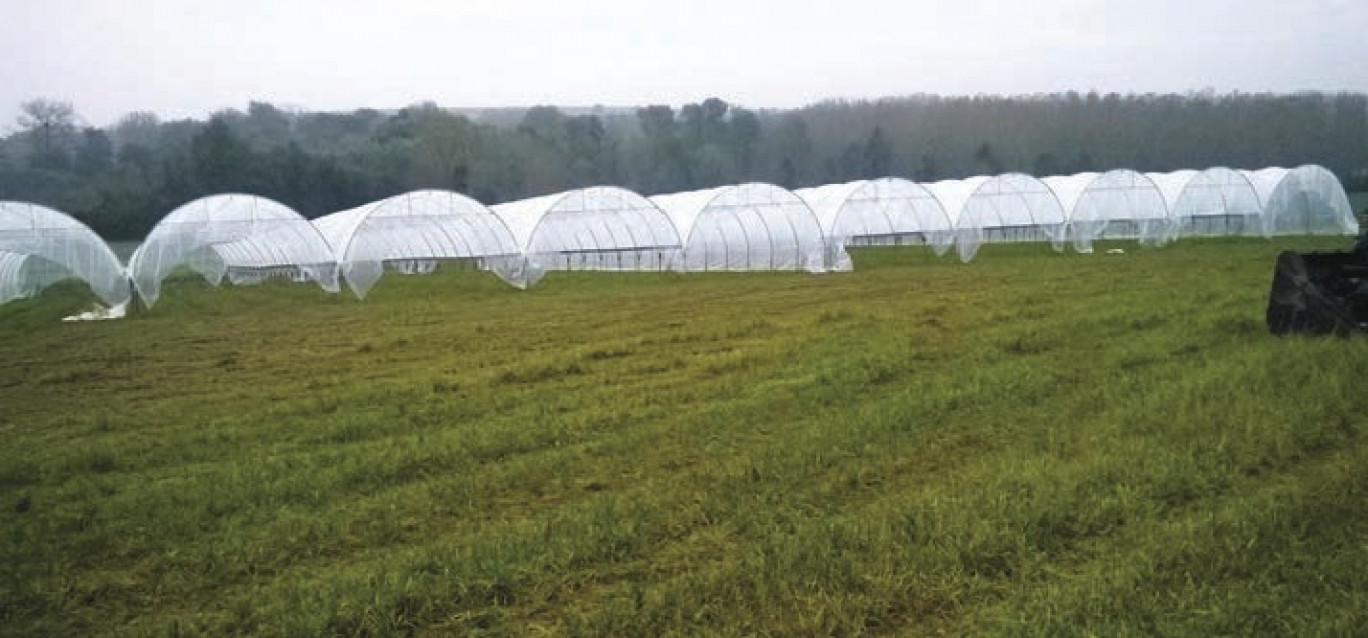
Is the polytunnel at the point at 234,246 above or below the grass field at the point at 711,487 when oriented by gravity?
above

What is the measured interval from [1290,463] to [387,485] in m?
6.15

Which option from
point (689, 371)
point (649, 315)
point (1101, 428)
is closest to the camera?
point (1101, 428)

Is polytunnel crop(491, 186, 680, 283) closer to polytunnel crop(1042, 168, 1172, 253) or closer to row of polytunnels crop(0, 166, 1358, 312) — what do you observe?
row of polytunnels crop(0, 166, 1358, 312)

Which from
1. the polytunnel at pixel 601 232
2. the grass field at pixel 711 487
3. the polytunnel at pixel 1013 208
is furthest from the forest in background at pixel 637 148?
the grass field at pixel 711 487

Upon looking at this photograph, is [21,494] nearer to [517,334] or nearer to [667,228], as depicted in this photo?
[517,334]

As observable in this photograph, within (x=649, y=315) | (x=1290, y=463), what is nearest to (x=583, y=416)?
(x=1290, y=463)

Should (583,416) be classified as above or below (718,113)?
below

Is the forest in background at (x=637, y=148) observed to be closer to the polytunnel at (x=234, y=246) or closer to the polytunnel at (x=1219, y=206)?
the polytunnel at (x=234, y=246)

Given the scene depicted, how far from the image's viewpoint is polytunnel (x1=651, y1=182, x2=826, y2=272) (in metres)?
31.9

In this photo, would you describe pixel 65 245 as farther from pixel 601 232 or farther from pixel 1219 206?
pixel 1219 206

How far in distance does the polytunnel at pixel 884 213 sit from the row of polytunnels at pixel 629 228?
0.22 ft

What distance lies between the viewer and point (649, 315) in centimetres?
1881

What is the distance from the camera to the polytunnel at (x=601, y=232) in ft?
106

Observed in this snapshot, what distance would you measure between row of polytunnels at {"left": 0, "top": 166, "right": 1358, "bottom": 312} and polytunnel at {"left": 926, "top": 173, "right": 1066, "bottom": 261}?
0.07 meters
